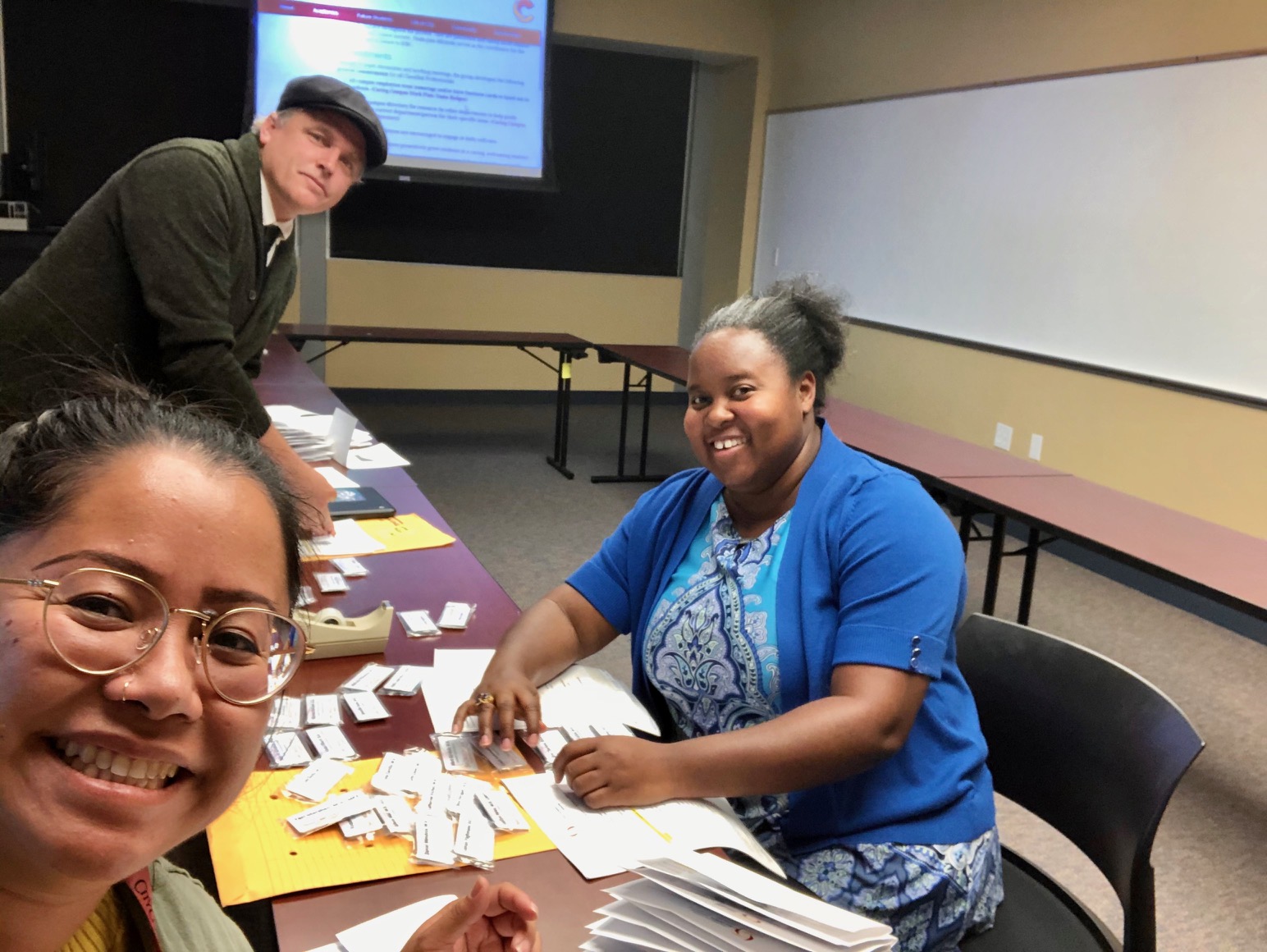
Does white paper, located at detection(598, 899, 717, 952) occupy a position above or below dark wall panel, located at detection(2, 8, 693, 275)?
below

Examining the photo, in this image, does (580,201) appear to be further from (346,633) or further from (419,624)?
(346,633)

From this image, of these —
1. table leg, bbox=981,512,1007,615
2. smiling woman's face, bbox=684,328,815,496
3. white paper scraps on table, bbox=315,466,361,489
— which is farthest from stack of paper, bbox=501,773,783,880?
table leg, bbox=981,512,1007,615

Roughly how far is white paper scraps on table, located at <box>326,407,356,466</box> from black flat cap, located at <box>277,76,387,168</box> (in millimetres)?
788

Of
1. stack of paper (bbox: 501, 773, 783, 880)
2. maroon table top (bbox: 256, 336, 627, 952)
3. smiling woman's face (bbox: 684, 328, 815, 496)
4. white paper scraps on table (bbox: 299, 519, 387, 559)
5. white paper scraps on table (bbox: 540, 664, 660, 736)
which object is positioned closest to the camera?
maroon table top (bbox: 256, 336, 627, 952)

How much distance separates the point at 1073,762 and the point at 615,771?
0.69 m

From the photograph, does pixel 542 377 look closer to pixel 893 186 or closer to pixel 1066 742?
pixel 893 186

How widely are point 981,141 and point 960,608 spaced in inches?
171

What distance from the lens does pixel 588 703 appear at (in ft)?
4.32

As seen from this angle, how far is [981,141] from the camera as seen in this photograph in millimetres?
4961

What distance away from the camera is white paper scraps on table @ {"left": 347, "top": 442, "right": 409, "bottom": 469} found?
95.3 inches

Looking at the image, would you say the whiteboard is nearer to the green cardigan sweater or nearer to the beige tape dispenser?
the green cardigan sweater

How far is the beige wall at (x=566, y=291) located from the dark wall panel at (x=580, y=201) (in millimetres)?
140

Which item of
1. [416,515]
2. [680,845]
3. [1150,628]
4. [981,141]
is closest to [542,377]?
[981,141]

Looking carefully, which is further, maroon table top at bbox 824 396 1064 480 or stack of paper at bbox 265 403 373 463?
maroon table top at bbox 824 396 1064 480
